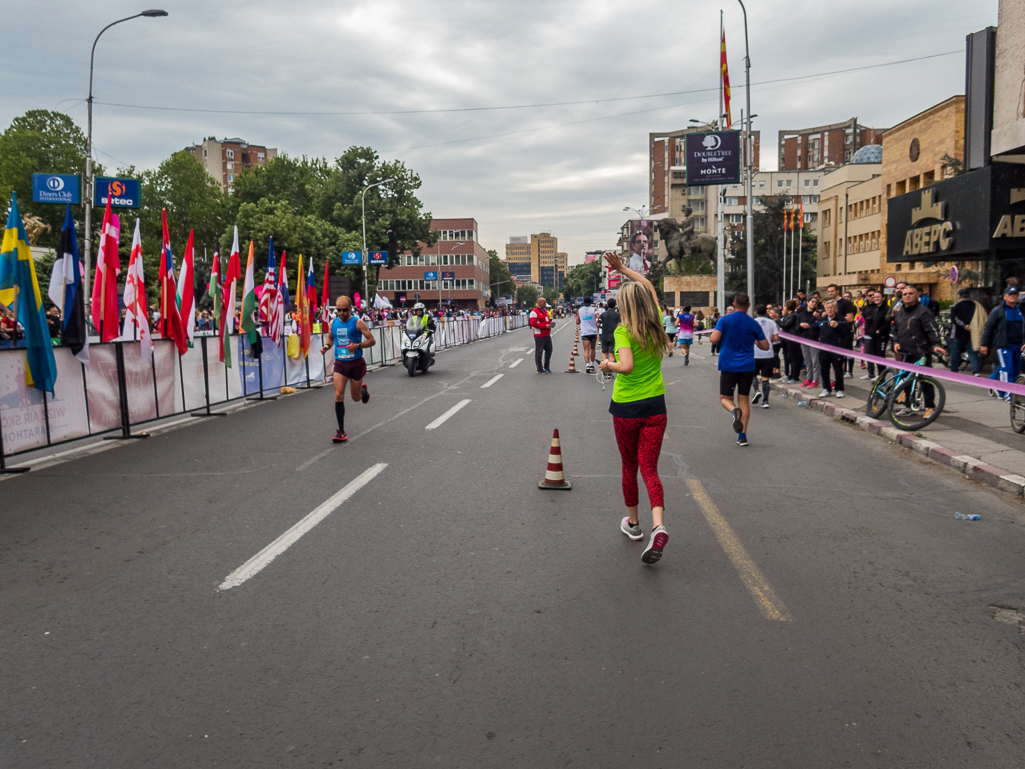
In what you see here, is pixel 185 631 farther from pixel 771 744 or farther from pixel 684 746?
pixel 771 744

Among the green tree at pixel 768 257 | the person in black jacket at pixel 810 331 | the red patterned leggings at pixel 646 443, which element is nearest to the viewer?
the red patterned leggings at pixel 646 443

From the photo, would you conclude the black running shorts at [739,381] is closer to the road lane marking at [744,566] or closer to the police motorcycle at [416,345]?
the road lane marking at [744,566]

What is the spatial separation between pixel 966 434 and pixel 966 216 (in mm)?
11541

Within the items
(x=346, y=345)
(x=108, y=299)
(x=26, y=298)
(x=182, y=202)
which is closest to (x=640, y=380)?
(x=346, y=345)

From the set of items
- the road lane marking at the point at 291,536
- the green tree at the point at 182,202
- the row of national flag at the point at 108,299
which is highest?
the green tree at the point at 182,202

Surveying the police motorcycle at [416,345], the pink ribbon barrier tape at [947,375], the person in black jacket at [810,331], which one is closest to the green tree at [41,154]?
the police motorcycle at [416,345]

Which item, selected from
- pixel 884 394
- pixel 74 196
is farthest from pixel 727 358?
pixel 74 196

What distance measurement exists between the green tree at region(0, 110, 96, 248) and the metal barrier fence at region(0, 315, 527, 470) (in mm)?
47891

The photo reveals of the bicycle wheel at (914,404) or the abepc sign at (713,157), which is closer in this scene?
the bicycle wheel at (914,404)

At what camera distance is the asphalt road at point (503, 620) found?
3.11m

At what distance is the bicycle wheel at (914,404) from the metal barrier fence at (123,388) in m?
10.0

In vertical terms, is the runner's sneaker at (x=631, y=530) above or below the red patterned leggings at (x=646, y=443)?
below

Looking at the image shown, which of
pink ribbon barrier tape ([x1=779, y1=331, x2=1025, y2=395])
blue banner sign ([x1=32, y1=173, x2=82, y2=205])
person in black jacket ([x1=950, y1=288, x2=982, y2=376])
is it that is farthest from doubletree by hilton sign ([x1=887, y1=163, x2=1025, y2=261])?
blue banner sign ([x1=32, y1=173, x2=82, y2=205])

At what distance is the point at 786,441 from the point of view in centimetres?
1016
